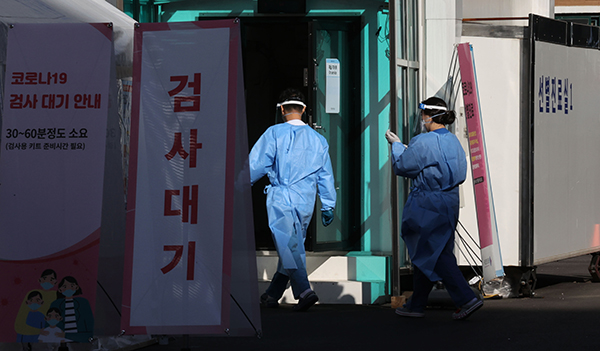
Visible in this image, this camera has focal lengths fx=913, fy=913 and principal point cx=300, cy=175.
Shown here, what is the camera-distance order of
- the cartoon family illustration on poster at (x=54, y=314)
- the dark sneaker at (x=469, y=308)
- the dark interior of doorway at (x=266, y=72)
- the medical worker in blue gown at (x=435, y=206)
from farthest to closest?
1. the dark interior of doorway at (x=266, y=72)
2. the medical worker in blue gown at (x=435, y=206)
3. the dark sneaker at (x=469, y=308)
4. the cartoon family illustration on poster at (x=54, y=314)

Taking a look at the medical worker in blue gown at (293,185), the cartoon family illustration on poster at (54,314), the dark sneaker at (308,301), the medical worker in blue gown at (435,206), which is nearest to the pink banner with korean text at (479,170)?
the medical worker in blue gown at (435,206)

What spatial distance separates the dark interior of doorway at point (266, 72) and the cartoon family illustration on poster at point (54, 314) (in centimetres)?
514

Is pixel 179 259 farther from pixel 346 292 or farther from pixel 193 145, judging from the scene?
pixel 346 292

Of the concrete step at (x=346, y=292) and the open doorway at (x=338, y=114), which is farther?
the open doorway at (x=338, y=114)

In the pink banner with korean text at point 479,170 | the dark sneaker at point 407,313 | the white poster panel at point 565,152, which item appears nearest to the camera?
the dark sneaker at point 407,313

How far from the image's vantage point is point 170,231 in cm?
431

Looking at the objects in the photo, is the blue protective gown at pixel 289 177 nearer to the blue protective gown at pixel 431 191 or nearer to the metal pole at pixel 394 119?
the metal pole at pixel 394 119

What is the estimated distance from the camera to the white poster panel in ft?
26.7

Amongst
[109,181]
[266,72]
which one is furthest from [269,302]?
[266,72]

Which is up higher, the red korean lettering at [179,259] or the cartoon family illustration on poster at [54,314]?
the red korean lettering at [179,259]

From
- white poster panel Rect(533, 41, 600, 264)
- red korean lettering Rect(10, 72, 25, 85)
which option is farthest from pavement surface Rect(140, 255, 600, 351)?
red korean lettering Rect(10, 72, 25, 85)

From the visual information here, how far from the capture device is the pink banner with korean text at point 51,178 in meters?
4.32

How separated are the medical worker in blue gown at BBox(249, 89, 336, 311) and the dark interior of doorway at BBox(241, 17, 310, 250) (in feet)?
7.55

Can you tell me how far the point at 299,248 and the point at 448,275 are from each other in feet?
3.95
